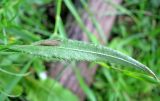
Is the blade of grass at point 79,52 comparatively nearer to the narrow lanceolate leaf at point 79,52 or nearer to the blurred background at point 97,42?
the narrow lanceolate leaf at point 79,52

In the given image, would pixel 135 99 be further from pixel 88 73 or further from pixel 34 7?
pixel 34 7

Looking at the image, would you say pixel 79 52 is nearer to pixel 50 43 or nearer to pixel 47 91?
pixel 50 43

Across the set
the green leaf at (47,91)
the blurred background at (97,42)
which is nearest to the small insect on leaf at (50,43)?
the blurred background at (97,42)

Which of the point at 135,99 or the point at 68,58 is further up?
the point at 68,58

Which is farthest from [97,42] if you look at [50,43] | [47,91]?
[50,43]

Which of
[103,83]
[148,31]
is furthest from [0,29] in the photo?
[148,31]
